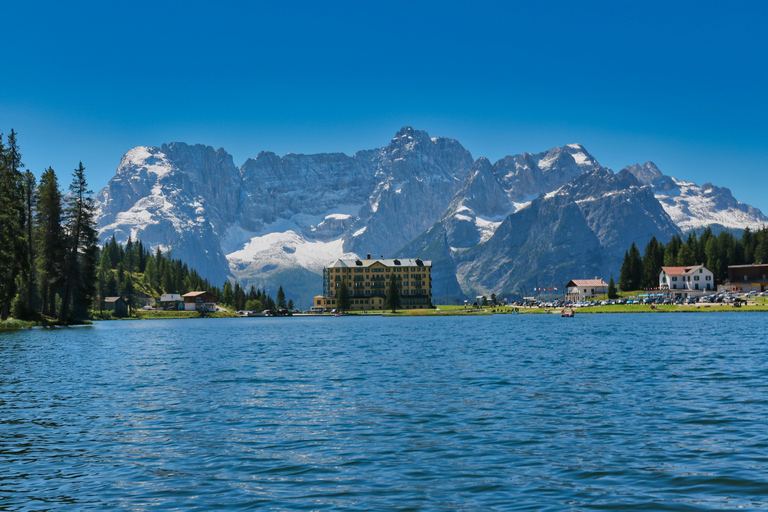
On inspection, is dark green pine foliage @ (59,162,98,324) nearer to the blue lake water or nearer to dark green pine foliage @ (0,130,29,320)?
dark green pine foliage @ (0,130,29,320)

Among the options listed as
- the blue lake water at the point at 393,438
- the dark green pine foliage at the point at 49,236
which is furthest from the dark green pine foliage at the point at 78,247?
the blue lake water at the point at 393,438

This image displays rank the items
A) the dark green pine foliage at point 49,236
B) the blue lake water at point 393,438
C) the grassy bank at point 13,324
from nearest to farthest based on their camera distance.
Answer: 1. the blue lake water at point 393,438
2. the grassy bank at point 13,324
3. the dark green pine foliage at point 49,236

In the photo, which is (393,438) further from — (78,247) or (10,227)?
(78,247)

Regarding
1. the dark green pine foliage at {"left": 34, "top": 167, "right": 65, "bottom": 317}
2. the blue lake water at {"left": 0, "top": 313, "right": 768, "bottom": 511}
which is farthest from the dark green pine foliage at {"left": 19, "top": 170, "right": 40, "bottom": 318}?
the blue lake water at {"left": 0, "top": 313, "right": 768, "bottom": 511}

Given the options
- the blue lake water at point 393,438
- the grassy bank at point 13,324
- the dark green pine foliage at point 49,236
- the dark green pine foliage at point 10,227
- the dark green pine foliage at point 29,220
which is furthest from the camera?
the dark green pine foliage at point 49,236

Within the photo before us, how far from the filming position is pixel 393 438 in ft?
80.0

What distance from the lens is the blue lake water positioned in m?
17.3

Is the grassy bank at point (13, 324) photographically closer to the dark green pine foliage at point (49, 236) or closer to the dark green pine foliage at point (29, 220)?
the dark green pine foliage at point (29, 220)

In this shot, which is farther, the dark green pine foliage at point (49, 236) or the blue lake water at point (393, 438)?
the dark green pine foliage at point (49, 236)

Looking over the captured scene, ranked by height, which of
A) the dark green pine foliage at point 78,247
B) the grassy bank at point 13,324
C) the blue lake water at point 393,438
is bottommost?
the blue lake water at point 393,438

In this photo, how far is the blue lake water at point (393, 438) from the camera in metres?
17.3

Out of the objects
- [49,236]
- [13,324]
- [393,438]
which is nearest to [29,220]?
[49,236]

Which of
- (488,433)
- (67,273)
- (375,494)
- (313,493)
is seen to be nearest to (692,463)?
(488,433)

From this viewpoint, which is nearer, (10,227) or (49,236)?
(10,227)
